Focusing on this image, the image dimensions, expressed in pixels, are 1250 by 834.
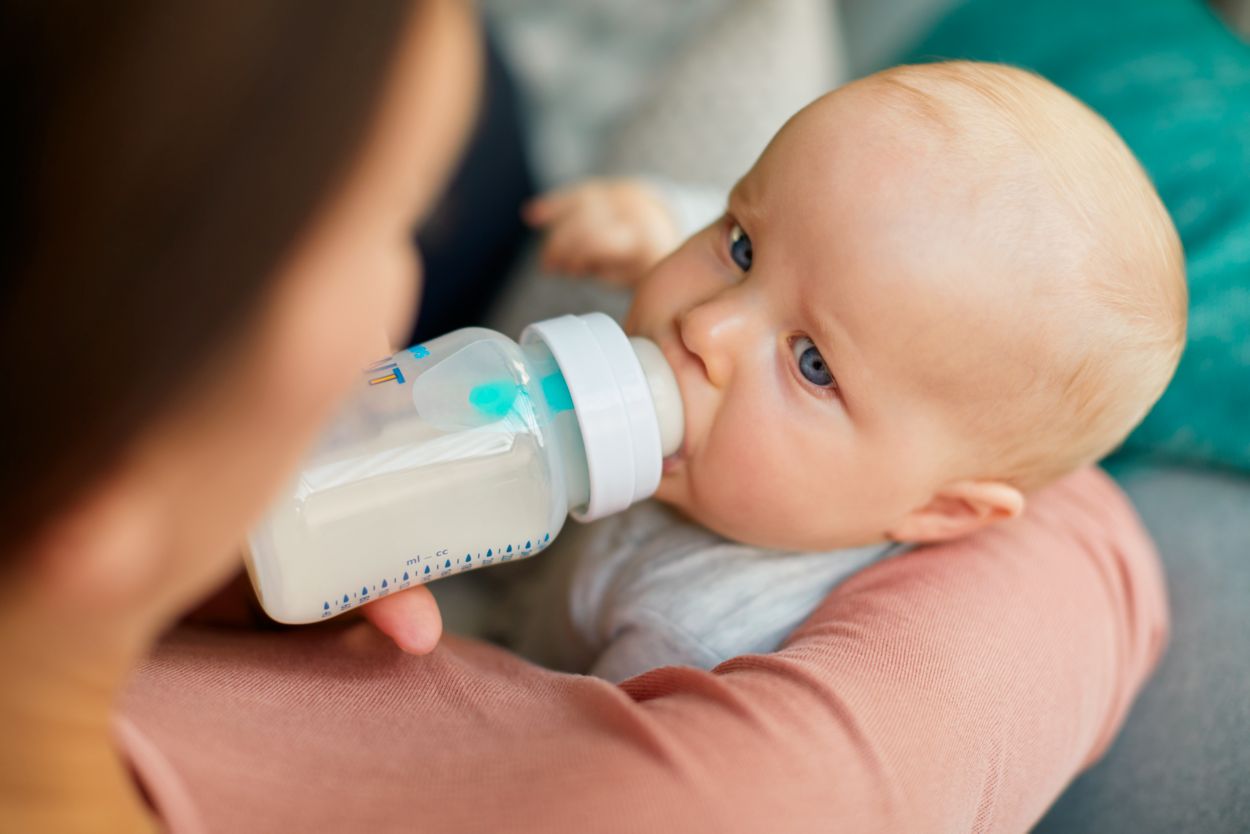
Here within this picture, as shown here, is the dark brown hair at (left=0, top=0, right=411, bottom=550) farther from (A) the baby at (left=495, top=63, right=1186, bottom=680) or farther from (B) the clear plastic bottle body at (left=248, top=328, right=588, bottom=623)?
(A) the baby at (left=495, top=63, right=1186, bottom=680)

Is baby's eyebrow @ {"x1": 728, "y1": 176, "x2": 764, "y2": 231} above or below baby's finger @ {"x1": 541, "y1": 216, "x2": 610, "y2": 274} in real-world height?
above

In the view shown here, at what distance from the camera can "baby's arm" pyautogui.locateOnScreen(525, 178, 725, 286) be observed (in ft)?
3.65

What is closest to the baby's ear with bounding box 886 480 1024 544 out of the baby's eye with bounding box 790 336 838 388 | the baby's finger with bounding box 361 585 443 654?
the baby's eye with bounding box 790 336 838 388

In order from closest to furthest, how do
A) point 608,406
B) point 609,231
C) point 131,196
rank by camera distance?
point 131,196, point 608,406, point 609,231

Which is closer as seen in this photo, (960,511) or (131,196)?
(131,196)

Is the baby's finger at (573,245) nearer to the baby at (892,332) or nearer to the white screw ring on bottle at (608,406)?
the baby at (892,332)

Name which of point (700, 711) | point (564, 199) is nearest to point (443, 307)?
point (564, 199)

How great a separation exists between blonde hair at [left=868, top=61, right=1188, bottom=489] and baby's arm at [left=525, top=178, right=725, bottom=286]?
1.31ft

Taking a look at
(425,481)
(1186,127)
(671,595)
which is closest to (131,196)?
(425,481)

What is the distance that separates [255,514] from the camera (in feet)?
1.15

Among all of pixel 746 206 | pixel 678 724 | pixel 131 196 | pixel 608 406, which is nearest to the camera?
pixel 131 196

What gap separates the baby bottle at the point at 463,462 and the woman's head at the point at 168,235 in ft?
0.97

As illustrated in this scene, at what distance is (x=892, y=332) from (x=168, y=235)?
0.57 m

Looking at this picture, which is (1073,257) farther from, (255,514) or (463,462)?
(255,514)
